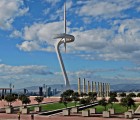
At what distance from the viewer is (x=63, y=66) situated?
3482 inches

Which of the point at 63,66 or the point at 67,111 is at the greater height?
the point at 63,66

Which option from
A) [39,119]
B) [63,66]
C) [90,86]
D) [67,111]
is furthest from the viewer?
[90,86]

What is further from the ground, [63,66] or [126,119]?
[63,66]

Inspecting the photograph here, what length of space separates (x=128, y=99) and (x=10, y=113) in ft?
48.1

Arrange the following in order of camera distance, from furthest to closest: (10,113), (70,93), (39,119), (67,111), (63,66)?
(63,66) → (70,93) → (10,113) → (67,111) → (39,119)

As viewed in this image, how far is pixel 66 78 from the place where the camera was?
88.8 metres

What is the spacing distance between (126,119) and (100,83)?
84.7m

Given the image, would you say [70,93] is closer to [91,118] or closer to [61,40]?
[61,40]

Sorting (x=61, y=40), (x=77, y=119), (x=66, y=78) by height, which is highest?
(x=61, y=40)

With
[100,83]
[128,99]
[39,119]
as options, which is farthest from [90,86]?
[39,119]

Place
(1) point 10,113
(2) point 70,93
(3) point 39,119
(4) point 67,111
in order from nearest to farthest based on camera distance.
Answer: (3) point 39,119 < (4) point 67,111 < (1) point 10,113 < (2) point 70,93

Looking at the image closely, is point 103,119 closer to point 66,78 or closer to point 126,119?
point 126,119

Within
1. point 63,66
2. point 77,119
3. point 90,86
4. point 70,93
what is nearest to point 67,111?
point 77,119

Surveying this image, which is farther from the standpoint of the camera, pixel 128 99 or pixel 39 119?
pixel 128 99
